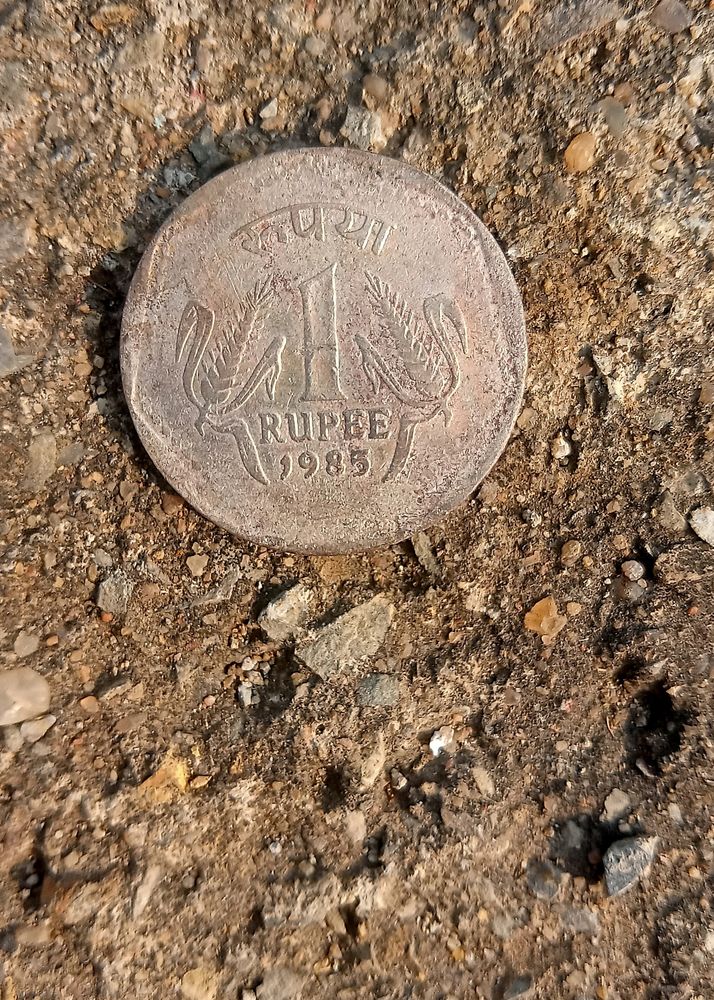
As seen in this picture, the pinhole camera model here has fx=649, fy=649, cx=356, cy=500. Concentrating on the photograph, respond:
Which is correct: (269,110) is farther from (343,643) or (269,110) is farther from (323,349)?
(343,643)

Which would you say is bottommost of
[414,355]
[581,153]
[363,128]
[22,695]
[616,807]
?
[616,807]

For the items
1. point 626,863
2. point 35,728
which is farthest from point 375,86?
point 626,863

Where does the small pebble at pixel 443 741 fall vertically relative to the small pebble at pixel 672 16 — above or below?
below

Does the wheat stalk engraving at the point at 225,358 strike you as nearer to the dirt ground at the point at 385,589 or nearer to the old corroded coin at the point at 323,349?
the old corroded coin at the point at 323,349

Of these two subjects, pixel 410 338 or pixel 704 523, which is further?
pixel 704 523

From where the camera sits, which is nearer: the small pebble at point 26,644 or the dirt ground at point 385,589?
the dirt ground at point 385,589

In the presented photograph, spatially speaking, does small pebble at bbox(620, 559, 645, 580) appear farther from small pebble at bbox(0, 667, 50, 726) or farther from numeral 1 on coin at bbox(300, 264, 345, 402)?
small pebble at bbox(0, 667, 50, 726)

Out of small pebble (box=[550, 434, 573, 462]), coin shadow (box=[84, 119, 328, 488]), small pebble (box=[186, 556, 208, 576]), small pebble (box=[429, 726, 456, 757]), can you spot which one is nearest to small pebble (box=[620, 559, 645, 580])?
small pebble (box=[550, 434, 573, 462])

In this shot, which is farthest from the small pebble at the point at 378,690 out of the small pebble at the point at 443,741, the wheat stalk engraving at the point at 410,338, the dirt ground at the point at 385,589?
A: the wheat stalk engraving at the point at 410,338
